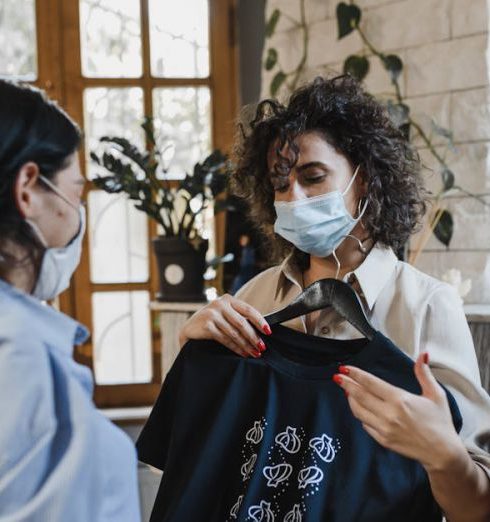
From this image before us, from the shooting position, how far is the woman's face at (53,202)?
86 centimetres

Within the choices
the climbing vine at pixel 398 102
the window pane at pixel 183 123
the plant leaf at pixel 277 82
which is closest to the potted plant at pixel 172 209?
the plant leaf at pixel 277 82

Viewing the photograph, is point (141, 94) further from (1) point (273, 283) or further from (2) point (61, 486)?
(2) point (61, 486)

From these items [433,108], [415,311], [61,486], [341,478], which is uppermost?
[433,108]

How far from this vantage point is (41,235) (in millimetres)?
895

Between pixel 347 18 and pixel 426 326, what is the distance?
1766 millimetres

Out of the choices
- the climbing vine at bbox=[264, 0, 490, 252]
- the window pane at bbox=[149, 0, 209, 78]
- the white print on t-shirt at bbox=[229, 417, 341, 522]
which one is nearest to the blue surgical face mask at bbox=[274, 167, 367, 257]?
the white print on t-shirt at bbox=[229, 417, 341, 522]

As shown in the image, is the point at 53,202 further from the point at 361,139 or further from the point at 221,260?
the point at 221,260

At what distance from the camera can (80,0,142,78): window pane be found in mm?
3316

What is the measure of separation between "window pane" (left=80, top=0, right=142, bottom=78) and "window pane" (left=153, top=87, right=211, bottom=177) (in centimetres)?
19

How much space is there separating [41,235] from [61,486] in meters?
0.29

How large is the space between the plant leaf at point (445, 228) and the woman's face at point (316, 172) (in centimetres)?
112

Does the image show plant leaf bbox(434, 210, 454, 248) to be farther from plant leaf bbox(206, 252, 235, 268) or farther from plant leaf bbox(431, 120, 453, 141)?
plant leaf bbox(206, 252, 235, 268)

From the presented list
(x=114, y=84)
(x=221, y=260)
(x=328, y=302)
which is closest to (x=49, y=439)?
(x=328, y=302)

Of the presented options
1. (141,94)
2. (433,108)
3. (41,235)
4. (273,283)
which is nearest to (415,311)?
(273,283)
